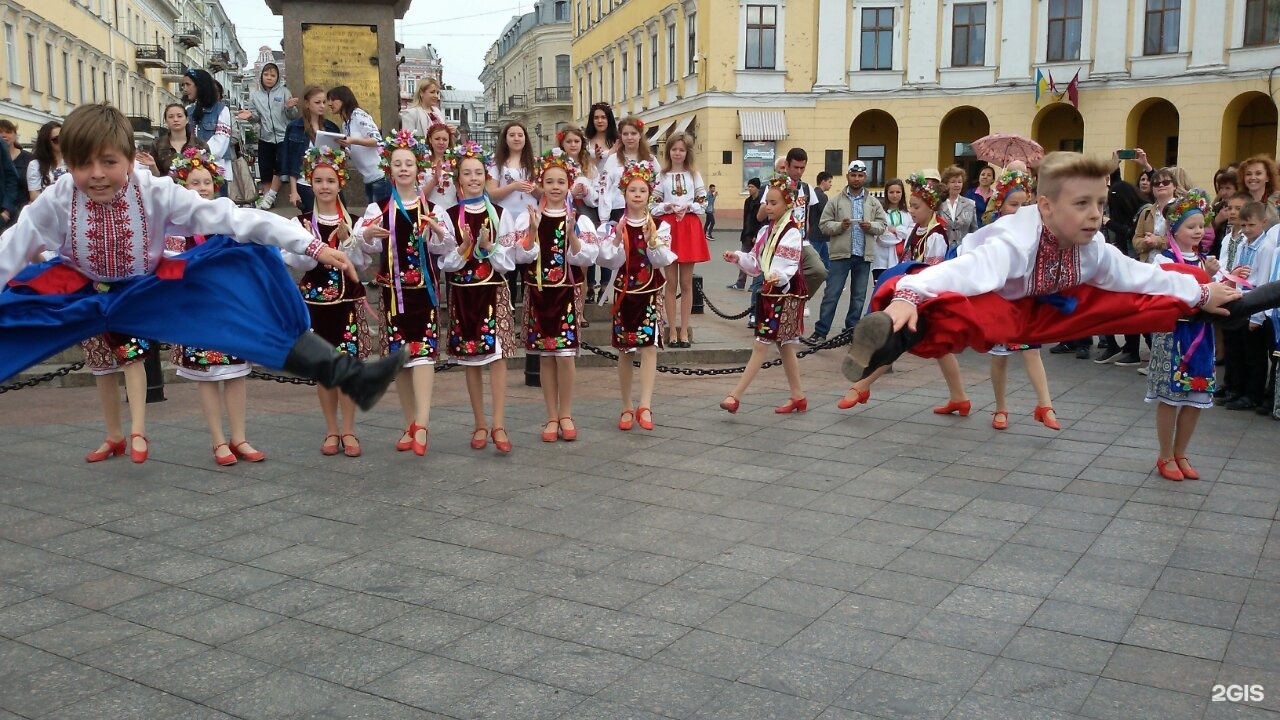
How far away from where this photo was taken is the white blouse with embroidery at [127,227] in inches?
206

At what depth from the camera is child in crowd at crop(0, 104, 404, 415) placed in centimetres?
494

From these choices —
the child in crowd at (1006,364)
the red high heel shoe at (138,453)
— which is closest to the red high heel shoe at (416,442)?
the red high heel shoe at (138,453)

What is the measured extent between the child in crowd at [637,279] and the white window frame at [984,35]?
3173 cm

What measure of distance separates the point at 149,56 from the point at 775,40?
3783cm

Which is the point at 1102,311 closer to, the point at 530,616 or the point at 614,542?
the point at 614,542

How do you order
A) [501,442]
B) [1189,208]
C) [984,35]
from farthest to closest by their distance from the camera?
[984,35]
[1189,208]
[501,442]

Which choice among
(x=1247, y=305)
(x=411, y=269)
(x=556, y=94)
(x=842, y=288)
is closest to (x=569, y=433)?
(x=411, y=269)

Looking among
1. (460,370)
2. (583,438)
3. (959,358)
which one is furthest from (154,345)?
(959,358)

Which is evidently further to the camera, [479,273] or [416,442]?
[479,273]

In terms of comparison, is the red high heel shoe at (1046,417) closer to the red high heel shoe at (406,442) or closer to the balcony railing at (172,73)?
the red high heel shoe at (406,442)

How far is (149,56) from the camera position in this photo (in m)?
59.6

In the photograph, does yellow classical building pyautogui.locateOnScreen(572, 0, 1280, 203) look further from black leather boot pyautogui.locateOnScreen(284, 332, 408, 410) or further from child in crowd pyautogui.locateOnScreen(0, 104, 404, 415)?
black leather boot pyautogui.locateOnScreen(284, 332, 408, 410)

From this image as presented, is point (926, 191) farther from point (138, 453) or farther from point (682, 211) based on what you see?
point (138, 453)

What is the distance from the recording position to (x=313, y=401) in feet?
30.8
